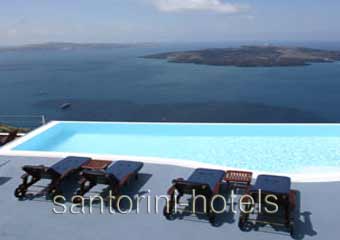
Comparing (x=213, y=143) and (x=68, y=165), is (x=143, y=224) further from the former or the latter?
(x=213, y=143)

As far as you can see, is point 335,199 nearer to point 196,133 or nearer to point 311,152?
point 311,152

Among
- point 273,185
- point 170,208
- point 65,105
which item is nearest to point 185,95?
point 65,105

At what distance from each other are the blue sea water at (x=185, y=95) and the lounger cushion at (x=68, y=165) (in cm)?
3280

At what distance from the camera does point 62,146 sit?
330 inches

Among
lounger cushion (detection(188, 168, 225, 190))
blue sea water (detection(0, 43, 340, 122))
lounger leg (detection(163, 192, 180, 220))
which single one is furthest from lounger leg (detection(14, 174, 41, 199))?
blue sea water (detection(0, 43, 340, 122))

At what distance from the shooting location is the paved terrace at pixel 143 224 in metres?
3.85

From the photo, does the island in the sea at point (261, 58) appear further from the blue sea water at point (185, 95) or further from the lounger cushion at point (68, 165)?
the lounger cushion at point (68, 165)

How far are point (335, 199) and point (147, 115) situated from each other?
3724 cm

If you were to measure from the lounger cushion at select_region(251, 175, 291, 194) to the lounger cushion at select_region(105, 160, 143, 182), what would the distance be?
1.68 metres

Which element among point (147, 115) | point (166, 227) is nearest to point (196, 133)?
point (166, 227)

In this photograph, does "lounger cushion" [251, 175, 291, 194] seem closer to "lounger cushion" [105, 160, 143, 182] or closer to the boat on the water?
"lounger cushion" [105, 160, 143, 182]

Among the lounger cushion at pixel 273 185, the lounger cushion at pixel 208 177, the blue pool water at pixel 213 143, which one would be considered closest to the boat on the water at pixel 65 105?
the blue pool water at pixel 213 143

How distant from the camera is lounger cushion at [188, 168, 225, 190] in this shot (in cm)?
432

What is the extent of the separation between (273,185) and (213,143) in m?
4.27
